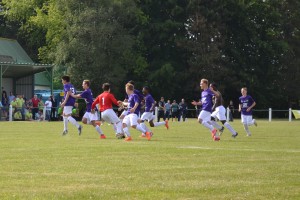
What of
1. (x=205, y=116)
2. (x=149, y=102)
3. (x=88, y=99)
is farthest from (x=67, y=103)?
(x=205, y=116)

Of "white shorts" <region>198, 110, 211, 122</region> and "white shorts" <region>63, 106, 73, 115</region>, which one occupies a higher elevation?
"white shorts" <region>63, 106, 73, 115</region>

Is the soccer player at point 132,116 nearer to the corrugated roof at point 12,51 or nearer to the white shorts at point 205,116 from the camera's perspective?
the white shorts at point 205,116

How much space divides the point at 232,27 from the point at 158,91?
10.8 m

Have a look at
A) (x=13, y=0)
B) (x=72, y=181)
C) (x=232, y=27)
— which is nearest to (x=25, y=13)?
(x=13, y=0)

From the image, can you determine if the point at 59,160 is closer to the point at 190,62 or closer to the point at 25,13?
the point at 190,62

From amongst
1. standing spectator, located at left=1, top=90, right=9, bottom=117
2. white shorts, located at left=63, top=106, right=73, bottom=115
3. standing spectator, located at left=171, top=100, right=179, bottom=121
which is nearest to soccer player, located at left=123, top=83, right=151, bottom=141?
white shorts, located at left=63, top=106, right=73, bottom=115

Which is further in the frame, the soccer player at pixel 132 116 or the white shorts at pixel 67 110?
the white shorts at pixel 67 110

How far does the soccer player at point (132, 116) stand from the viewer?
2383cm

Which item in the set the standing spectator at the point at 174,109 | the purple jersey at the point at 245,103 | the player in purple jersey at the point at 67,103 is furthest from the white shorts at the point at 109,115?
the standing spectator at the point at 174,109

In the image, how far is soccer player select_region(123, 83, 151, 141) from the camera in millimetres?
23828

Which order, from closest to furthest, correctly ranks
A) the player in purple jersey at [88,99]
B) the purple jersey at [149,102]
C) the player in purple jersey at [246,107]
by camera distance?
1. the player in purple jersey at [88,99]
2. the purple jersey at [149,102]
3. the player in purple jersey at [246,107]

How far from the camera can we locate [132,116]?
24141mm

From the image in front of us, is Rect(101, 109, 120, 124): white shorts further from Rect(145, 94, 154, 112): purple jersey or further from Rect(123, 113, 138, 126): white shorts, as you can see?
Rect(145, 94, 154, 112): purple jersey

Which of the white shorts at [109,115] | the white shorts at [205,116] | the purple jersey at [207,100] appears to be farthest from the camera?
the purple jersey at [207,100]
